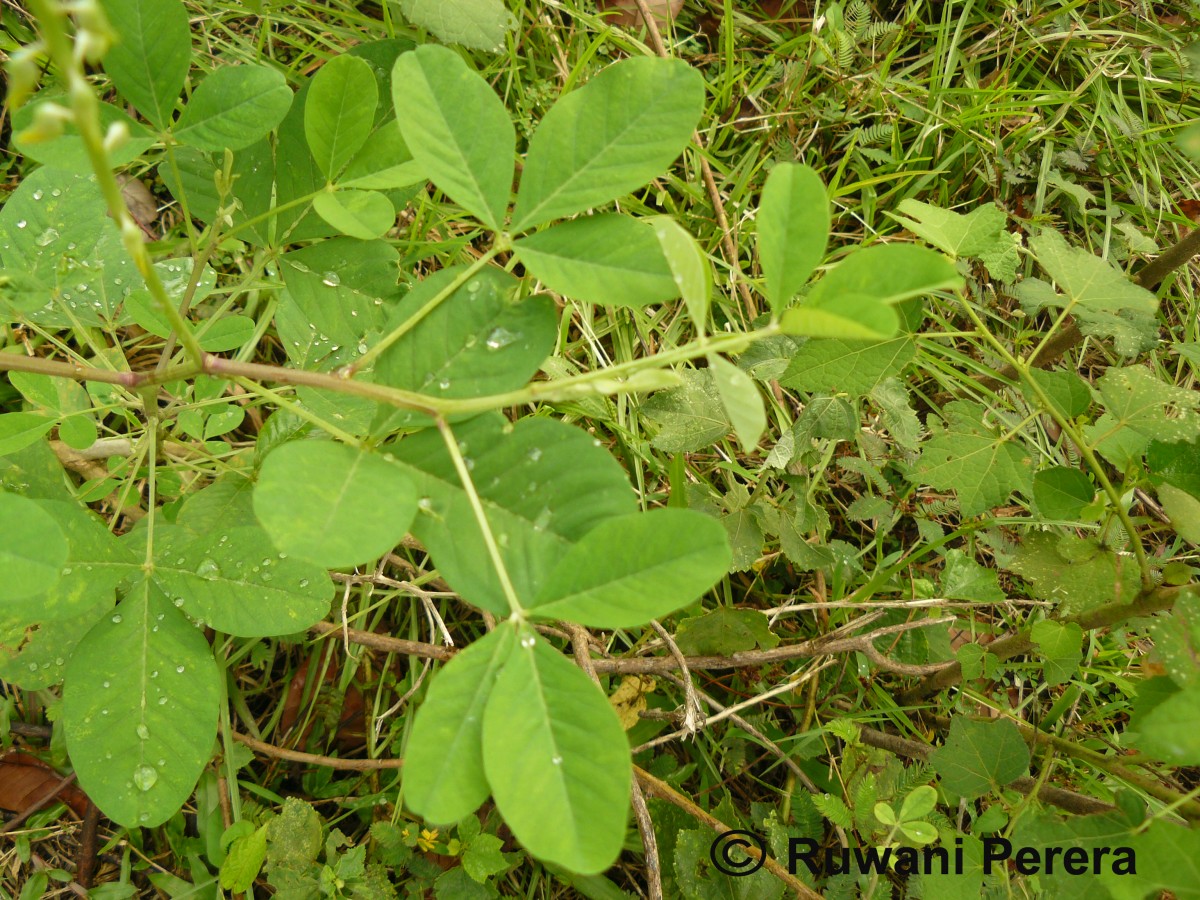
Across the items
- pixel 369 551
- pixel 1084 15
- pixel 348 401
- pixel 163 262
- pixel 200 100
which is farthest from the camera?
pixel 1084 15

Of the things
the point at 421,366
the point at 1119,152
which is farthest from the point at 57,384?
the point at 1119,152

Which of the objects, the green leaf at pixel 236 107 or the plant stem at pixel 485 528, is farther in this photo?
the green leaf at pixel 236 107

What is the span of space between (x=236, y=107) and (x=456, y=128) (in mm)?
364

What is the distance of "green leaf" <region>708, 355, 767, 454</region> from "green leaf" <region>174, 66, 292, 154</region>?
0.75 metres

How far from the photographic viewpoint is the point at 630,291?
3.19 ft

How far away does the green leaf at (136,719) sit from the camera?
3.71ft

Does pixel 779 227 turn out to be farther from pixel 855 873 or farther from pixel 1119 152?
pixel 1119 152

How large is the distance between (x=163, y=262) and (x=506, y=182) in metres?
0.86

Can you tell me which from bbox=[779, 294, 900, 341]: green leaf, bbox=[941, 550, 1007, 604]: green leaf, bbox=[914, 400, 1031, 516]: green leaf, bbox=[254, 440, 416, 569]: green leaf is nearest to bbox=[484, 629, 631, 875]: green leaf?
bbox=[254, 440, 416, 569]: green leaf

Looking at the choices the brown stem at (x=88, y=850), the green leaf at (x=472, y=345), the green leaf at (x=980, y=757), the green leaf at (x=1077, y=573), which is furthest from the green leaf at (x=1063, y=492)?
the brown stem at (x=88, y=850)

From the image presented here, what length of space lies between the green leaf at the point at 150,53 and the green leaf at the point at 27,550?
610 mm

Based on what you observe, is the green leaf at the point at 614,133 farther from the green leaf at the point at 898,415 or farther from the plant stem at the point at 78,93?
the green leaf at the point at 898,415

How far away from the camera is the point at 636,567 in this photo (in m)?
0.86

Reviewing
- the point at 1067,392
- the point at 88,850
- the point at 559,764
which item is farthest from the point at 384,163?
the point at 88,850
